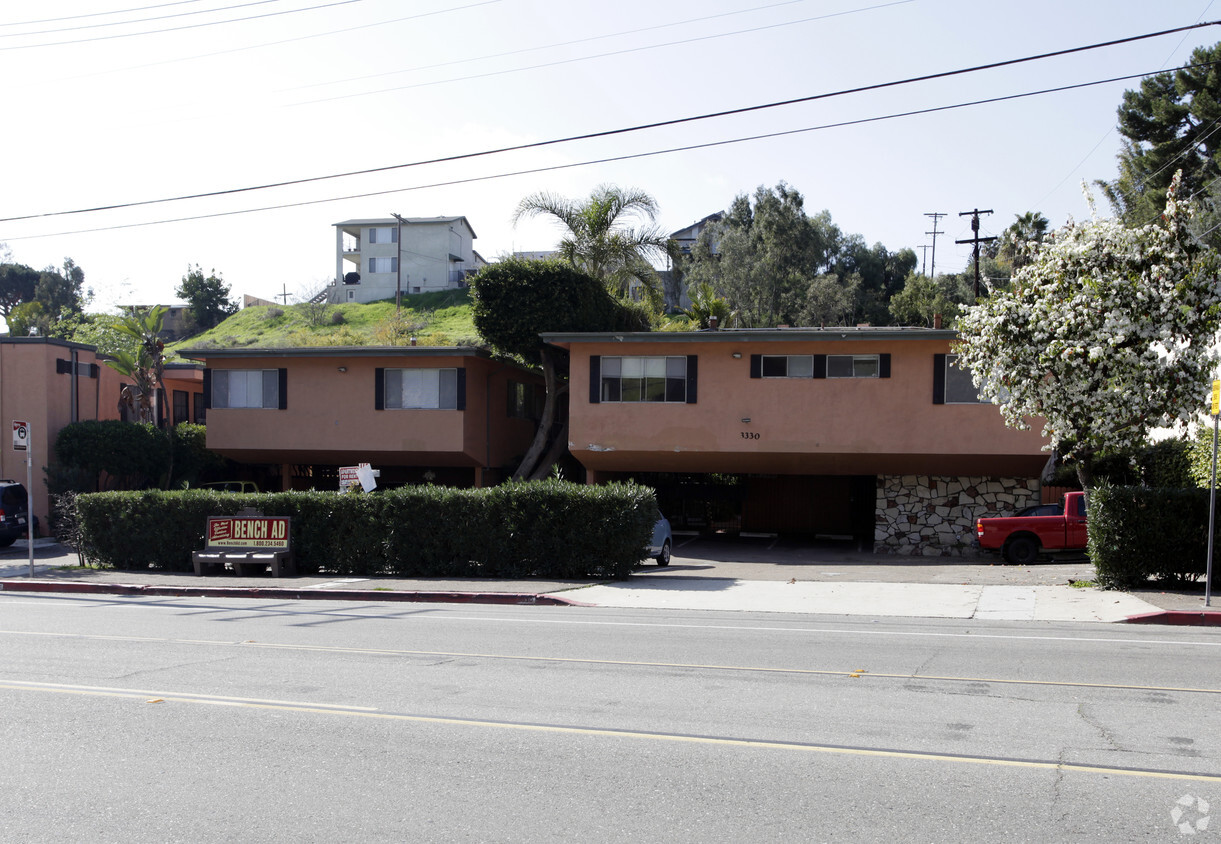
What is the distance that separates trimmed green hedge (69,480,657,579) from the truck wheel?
913 cm

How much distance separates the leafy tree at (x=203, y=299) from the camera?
254 feet

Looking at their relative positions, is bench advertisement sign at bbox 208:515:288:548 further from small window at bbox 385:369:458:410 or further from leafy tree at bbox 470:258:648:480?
leafy tree at bbox 470:258:648:480

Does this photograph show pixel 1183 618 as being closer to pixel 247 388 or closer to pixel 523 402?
pixel 523 402

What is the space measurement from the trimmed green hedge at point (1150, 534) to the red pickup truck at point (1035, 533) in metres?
6.32

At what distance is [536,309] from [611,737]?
2325 centimetres

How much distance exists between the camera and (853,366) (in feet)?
81.7

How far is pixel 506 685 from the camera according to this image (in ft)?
28.4

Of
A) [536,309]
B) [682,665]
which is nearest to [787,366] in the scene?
[536,309]

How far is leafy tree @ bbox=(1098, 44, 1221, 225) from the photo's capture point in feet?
135

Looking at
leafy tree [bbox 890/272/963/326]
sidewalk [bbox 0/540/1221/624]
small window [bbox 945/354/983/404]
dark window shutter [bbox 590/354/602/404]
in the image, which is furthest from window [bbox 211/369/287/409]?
leafy tree [bbox 890/272/963/326]

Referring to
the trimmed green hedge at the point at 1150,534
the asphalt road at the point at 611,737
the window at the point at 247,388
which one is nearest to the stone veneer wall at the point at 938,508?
the trimmed green hedge at the point at 1150,534

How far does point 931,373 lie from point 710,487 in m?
10.9

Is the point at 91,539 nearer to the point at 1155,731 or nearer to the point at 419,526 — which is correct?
the point at 419,526

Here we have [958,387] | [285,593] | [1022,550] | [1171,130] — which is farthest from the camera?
[1171,130]
